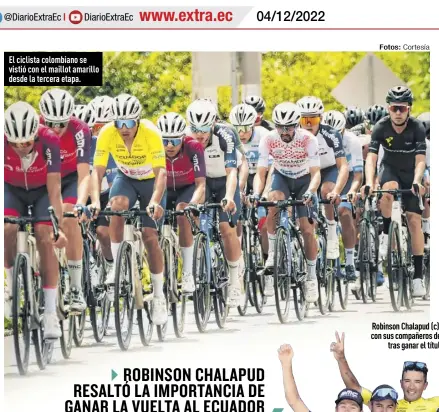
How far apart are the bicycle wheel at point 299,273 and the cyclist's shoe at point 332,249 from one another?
0.28 m

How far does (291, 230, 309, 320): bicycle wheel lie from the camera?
48.5 feet

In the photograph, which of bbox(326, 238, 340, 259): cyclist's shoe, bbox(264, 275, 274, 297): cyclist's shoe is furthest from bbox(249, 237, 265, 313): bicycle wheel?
bbox(326, 238, 340, 259): cyclist's shoe

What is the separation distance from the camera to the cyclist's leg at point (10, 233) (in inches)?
554

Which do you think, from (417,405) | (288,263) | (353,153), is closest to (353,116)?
(353,153)

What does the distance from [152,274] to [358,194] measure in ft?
6.47

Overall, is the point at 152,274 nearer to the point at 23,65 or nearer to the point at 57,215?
the point at 57,215


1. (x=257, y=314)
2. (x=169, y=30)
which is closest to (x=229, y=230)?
(x=257, y=314)

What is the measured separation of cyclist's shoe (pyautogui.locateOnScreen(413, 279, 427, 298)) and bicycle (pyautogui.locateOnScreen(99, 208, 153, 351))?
2297mm

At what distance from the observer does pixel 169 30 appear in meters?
14.2

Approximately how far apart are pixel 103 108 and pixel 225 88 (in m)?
1.07

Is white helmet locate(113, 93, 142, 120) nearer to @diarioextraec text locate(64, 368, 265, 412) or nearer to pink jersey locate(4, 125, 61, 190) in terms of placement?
pink jersey locate(4, 125, 61, 190)

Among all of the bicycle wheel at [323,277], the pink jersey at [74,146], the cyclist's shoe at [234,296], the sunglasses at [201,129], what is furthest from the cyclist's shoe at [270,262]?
the pink jersey at [74,146]

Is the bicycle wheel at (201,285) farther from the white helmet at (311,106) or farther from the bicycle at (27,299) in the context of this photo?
the white helmet at (311,106)

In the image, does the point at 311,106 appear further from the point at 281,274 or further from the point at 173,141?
the point at 281,274
